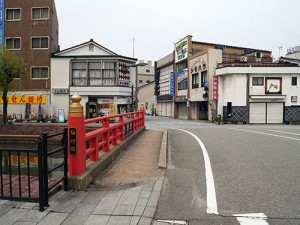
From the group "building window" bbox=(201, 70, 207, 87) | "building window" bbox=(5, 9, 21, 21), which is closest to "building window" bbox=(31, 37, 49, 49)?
"building window" bbox=(5, 9, 21, 21)

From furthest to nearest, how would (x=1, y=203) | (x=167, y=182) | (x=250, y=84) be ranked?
1. (x=250, y=84)
2. (x=167, y=182)
3. (x=1, y=203)

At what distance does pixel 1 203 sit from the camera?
4.22 m

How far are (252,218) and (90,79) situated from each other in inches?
1113

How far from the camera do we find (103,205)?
4.21 meters

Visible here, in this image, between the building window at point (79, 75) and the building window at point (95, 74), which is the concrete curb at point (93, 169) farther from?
the building window at point (79, 75)

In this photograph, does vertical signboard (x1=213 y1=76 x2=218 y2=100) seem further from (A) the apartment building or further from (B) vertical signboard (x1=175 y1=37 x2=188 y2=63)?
(A) the apartment building

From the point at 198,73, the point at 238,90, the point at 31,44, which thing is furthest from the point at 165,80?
the point at 31,44

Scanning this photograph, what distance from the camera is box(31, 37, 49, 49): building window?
99.9 feet

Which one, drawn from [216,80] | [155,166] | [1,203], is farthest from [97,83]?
[1,203]

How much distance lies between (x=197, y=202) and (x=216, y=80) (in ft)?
93.2

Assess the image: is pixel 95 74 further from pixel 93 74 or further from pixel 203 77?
pixel 203 77

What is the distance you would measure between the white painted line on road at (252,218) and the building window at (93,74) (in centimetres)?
2736

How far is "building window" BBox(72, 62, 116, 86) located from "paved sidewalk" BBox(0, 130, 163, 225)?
992 inches

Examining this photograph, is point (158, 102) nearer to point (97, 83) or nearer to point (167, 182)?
point (97, 83)
